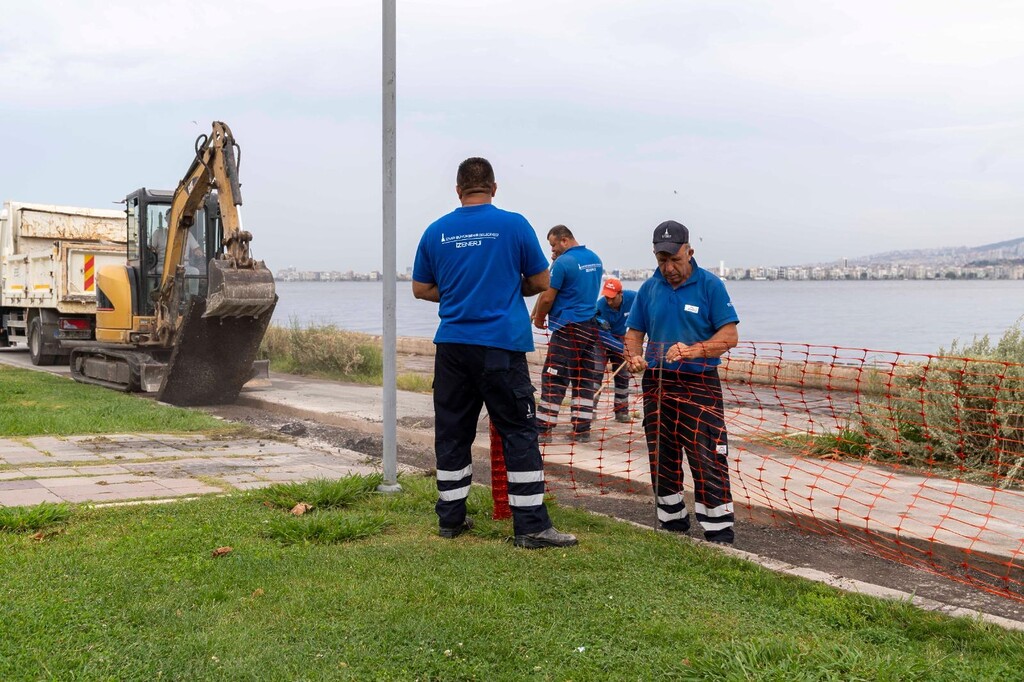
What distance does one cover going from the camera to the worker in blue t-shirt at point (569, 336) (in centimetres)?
952

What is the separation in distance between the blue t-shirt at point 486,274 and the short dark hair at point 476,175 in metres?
0.12

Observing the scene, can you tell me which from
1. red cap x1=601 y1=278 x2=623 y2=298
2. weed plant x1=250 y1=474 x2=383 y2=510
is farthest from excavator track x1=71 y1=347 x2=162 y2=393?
weed plant x1=250 y1=474 x2=383 y2=510

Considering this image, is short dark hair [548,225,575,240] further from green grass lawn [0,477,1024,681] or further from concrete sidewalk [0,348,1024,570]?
green grass lawn [0,477,1024,681]

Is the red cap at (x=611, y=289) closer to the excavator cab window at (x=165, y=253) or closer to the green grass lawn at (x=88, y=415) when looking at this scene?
the green grass lawn at (x=88, y=415)

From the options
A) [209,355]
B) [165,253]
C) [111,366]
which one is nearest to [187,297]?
[165,253]

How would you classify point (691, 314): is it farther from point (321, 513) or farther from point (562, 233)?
point (562, 233)

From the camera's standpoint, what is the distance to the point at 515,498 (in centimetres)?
539

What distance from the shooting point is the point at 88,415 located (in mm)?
10883

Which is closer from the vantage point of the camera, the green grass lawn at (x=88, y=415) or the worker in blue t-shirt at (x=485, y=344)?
the worker in blue t-shirt at (x=485, y=344)

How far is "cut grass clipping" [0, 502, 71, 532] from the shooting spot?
554 centimetres

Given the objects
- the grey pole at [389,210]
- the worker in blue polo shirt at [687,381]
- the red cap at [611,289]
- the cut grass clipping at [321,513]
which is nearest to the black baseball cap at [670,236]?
the worker in blue polo shirt at [687,381]

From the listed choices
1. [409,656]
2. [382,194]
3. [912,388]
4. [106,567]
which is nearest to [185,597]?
[106,567]

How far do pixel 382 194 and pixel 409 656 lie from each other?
11.8ft

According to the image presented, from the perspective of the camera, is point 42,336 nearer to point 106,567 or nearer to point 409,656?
point 106,567
